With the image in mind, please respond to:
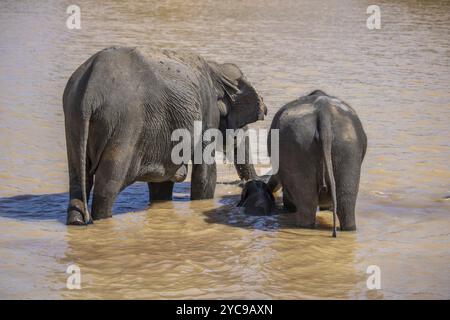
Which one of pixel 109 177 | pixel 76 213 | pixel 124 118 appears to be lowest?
pixel 76 213

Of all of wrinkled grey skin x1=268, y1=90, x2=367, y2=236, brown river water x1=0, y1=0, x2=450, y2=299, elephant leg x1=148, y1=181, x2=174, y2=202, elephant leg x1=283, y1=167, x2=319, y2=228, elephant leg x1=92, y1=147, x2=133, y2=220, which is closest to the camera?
brown river water x1=0, y1=0, x2=450, y2=299

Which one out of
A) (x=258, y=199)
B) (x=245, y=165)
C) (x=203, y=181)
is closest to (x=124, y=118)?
(x=203, y=181)

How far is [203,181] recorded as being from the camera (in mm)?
9180

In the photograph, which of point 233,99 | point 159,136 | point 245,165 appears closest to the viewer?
point 159,136

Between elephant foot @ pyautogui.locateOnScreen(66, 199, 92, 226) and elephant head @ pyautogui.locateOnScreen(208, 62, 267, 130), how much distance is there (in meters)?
1.86

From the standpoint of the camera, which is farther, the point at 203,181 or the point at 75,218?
the point at 203,181

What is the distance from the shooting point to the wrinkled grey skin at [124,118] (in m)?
7.96

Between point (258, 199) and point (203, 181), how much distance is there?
651 mm

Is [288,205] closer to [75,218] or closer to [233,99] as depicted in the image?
[233,99]

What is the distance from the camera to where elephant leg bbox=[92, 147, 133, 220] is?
805cm

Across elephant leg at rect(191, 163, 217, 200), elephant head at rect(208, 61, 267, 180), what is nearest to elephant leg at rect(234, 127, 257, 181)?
elephant head at rect(208, 61, 267, 180)

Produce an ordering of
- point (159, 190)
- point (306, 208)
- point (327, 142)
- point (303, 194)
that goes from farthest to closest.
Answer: point (159, 190) < point (306, 208) < point (303, 194) < point (327, 142)

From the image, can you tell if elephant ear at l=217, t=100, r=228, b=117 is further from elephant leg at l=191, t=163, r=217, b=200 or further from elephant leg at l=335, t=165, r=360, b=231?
elephant leg at l=335, t=165, r=360, b=231

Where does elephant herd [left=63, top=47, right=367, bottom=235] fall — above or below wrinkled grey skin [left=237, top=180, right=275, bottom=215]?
above
